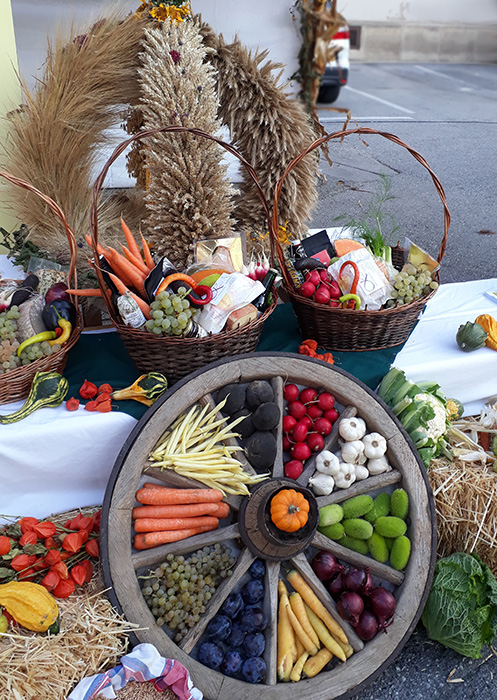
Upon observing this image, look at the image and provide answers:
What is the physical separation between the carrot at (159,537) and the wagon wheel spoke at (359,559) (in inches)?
14.7

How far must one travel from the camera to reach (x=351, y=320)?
207 centimetres

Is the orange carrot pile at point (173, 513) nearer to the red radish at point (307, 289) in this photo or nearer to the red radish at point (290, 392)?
the red radish at point (290, 392)

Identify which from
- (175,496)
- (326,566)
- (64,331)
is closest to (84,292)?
(64,331)

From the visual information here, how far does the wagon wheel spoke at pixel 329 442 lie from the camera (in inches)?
72.9

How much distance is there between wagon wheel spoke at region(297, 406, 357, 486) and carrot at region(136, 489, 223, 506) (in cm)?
29

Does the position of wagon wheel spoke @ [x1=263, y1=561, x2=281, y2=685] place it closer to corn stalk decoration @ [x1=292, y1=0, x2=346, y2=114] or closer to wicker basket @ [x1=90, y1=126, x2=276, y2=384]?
wicker basket @ [x1=90, y1=126, x2=276, y2=384]

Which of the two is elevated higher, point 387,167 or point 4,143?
point 4,143

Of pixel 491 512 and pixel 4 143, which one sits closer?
pixel 491 512

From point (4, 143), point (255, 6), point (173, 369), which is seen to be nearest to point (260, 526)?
point (173, 369)

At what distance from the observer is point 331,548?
1766 millimetres

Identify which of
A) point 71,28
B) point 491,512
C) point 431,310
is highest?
point 71,28

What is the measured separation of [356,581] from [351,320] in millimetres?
879

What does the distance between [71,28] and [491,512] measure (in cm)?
259

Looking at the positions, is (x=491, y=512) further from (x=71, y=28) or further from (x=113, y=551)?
(x=71, y=28)
